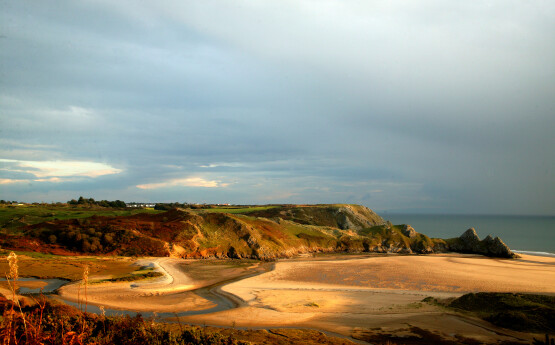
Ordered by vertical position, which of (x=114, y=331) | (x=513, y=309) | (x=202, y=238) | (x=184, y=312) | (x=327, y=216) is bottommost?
(x=184, y=312)

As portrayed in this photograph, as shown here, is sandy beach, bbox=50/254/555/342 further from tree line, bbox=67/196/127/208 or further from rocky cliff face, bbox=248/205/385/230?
tree line, bbox=67/196/127/208

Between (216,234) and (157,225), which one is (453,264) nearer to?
(216,234)

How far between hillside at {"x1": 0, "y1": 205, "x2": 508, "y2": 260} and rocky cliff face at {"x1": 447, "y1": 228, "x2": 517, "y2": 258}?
0.25 metres

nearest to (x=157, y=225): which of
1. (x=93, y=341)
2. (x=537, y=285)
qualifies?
(x=93, y=341)

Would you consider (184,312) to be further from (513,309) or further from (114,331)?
(513,309)

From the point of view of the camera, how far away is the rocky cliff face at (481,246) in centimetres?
5500

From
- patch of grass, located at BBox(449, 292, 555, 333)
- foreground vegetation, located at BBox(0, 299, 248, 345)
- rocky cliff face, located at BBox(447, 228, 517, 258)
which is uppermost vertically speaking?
foreground vegetation, located at BBox(0, 299, 248, 345)

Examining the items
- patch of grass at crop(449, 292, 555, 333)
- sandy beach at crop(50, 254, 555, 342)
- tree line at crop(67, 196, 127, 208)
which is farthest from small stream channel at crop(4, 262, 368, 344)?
tree line at crop(67, 196, 127, 208)

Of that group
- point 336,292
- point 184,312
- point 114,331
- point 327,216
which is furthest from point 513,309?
point 327,216

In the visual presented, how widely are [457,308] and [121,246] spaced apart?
120 feet

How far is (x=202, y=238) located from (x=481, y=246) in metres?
48.2

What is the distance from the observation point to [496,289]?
28.6m

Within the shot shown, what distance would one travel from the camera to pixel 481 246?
5900 cm

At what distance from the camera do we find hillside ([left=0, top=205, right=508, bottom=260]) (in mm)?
40281
